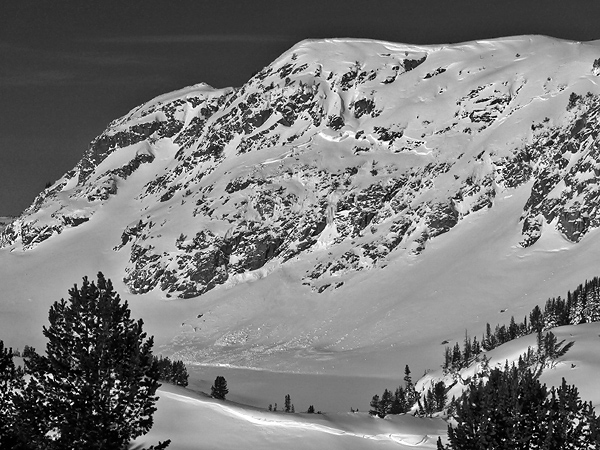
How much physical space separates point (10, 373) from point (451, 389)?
80.0 m

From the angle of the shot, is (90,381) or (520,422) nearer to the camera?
(90,381)

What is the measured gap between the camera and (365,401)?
16950 cm

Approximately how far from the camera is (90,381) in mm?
40312

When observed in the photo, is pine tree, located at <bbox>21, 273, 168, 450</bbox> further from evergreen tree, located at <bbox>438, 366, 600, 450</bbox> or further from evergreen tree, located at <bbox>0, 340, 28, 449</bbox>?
evergreen tree, located at <bbox>438, 366, 600, 450</bbox>

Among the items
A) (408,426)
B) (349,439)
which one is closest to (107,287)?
(349,439)

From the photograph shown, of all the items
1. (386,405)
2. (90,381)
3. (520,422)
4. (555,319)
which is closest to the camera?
(90,381)

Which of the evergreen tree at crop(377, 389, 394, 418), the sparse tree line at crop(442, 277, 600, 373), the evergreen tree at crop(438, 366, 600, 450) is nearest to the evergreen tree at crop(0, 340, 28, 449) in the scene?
the evergreen tree at crop(438, 366, 600, 450)

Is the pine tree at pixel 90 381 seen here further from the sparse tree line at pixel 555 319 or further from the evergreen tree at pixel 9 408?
the sparse tree line at pixel 555 319

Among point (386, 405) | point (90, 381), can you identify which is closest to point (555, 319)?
point (386, 405)

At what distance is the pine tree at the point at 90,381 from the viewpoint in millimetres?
39594

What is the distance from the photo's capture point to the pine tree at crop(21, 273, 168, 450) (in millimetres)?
39594

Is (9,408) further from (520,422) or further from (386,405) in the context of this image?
(386,405)

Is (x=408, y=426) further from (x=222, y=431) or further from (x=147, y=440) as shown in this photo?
(x=147, y=440)

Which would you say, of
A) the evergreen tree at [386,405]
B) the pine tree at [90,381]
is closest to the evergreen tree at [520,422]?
the pine tree at [90,381]
